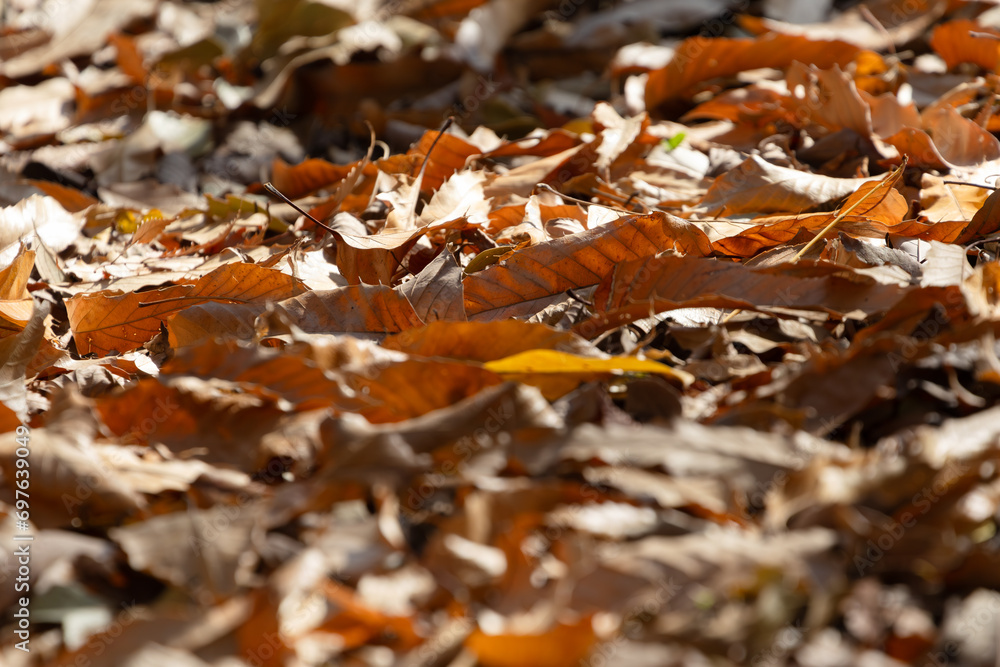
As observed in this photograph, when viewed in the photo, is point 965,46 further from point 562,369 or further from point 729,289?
point 562,369

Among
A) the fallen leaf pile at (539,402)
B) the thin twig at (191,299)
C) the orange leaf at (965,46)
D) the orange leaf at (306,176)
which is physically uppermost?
the orange leaf at (965,46)

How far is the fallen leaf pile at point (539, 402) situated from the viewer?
30.7 inches

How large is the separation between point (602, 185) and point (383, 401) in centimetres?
90

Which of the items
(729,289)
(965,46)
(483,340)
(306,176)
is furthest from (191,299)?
(965,46)

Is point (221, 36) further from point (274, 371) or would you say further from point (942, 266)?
point (942, 266)

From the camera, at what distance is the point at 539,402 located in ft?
3.18

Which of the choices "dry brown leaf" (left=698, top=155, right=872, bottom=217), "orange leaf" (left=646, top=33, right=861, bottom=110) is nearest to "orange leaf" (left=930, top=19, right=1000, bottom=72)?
"orange leaf" (left=646, top=33, right=861, bottom=110)

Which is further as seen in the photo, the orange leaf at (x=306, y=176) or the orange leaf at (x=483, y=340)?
the orange leaf at (x=306, y=176)

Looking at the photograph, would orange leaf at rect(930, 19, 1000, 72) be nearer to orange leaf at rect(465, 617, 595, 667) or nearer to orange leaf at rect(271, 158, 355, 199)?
orange leaf at rect(271, 158, 355, 199)

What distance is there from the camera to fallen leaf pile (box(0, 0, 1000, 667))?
781 mm

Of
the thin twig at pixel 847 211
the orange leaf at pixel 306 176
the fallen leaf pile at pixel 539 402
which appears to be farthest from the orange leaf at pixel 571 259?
the orange leaf at pixel 306 176

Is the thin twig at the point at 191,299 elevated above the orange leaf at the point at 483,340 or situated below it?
below

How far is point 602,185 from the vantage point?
1751 millimetres

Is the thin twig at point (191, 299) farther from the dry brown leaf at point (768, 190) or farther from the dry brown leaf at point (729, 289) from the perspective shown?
the dry brown leaf at point (768, 190)
